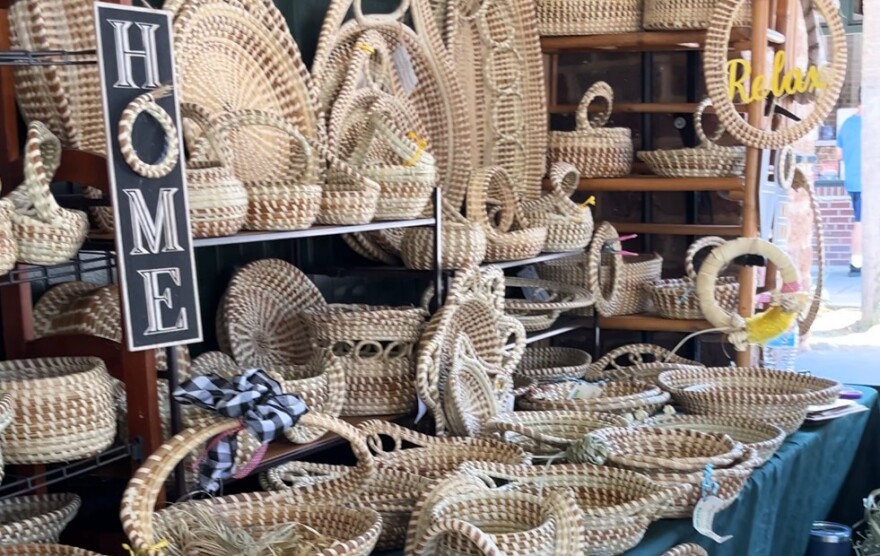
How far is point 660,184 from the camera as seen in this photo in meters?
3.17

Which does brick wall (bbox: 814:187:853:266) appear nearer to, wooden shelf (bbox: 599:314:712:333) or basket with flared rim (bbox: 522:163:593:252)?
wooden shelf (bbox: 599:314:712:333)

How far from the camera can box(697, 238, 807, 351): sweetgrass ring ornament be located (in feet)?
9.14

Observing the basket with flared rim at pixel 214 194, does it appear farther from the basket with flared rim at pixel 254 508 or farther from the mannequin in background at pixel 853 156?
the mannequin in background at pixel 853 156

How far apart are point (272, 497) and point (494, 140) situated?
5.52ft

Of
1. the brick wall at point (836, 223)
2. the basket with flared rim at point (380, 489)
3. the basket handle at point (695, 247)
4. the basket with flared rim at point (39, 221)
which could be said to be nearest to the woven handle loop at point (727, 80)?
the basket handle at point (695, 247)

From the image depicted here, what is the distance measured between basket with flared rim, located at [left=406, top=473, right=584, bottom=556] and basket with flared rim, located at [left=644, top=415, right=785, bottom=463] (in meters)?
0.63

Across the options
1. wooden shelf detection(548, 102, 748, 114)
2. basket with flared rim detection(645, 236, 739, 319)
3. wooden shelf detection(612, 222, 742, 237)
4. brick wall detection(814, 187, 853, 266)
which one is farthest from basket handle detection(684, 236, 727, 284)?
brick wall detection(814, 187, 853, 266)

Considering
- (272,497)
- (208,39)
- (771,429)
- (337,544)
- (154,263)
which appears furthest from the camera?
(771,429)

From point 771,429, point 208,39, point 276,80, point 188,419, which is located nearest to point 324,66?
point 276,80

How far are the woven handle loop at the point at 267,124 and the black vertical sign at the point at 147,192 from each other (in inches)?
11.6

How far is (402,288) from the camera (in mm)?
3205

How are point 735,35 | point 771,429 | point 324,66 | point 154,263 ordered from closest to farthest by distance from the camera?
point 154,263
point 771,429
point 324,66
point 735,35

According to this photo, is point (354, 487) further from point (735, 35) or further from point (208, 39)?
point (735, 35)

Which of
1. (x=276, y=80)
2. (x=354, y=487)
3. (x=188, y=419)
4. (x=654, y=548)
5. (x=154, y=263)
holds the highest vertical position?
(x=276, y=80)
